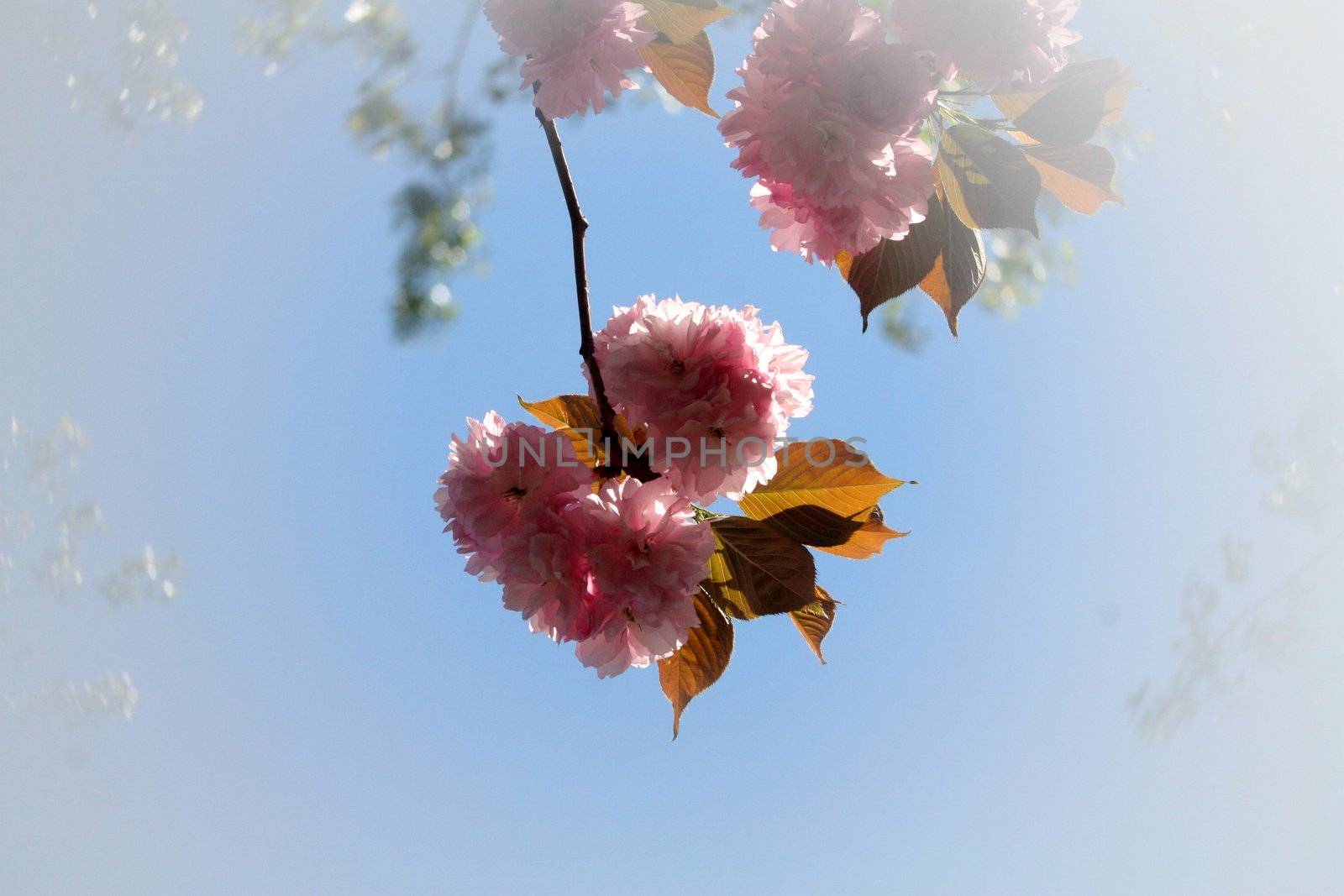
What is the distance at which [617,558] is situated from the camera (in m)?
0.33

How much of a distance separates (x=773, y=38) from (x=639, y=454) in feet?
0.53

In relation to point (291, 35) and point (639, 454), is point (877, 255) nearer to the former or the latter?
point (639, 454)

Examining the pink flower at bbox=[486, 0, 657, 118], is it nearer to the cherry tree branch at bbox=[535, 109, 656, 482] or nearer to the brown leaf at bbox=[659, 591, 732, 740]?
the cherry tree branch at bbox=[535, 109, 656, 482]

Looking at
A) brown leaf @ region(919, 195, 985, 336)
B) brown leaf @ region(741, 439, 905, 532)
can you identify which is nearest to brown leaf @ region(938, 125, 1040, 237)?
brown leaf @ region(919, 195, 985, 336)

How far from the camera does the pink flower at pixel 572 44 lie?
14.1 inches

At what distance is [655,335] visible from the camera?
0.35m

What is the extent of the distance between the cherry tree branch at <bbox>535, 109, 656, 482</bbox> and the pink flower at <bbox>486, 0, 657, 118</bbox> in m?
0.02

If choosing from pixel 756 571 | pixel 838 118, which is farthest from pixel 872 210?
pixel 756 571

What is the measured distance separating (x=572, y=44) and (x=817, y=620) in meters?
0.25

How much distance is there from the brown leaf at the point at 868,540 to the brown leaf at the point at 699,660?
0.17ft

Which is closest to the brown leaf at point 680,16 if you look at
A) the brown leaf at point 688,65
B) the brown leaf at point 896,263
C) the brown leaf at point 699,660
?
the brown leaf at point 688,65

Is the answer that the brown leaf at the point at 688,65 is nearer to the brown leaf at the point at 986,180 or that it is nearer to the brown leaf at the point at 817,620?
the brown leaf at the point at 986,180

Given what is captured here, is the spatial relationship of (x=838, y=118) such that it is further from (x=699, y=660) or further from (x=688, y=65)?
(x=699, y=660)

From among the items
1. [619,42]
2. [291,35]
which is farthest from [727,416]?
[291,35]
